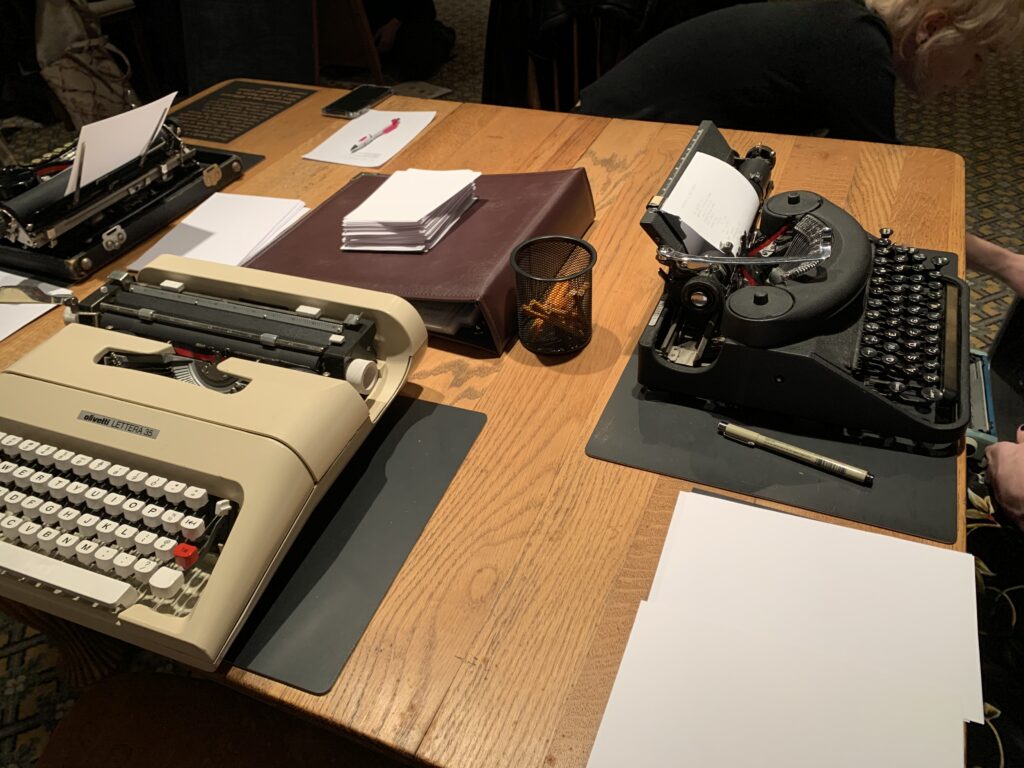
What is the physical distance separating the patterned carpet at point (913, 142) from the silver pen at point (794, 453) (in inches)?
50.8

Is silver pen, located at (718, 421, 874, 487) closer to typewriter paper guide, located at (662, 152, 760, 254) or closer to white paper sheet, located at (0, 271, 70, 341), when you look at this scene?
typewriter paper guide, located at (662, 152, 760, 254)

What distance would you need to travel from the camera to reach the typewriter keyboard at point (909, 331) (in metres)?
0.85

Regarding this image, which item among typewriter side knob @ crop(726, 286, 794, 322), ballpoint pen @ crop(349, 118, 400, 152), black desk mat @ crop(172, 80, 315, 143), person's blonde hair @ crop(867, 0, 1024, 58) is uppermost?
person's blonde hair @ crop(867, 0, 1024, 58)

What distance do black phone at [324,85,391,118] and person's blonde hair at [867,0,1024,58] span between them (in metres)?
1.18

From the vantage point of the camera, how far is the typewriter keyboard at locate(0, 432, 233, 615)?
71cm

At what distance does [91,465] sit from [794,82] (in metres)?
1.58

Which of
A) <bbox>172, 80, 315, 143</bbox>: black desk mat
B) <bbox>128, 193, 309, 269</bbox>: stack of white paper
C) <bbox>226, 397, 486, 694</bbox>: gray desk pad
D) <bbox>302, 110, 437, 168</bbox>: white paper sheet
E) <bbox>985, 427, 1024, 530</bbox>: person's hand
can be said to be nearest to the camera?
<bbox>226, 397, 486, 694</bbox>: gray desk pad

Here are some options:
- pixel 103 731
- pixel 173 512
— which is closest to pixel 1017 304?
pixel 173 512

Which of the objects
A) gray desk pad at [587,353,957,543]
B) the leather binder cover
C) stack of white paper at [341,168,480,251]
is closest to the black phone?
the leather binder cover

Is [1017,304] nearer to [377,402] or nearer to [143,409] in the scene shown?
[377,402]

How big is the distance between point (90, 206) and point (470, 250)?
71cm

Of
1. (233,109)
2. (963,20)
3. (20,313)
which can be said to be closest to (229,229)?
(20,313)

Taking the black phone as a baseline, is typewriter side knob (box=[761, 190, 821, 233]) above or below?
above

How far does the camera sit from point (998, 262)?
58.0 inches
